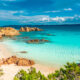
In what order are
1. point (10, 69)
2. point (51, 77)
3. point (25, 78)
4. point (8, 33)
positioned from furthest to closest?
point (8, 33), point (10, 69), point (51, 77), point (25, 78)

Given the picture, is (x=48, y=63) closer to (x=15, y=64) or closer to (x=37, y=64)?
(x=37, y=64)

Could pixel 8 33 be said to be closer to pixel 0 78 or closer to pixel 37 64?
pixel 37 64

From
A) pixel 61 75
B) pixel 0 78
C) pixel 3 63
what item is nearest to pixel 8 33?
pixel 3 63

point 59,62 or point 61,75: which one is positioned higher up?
point 61,75

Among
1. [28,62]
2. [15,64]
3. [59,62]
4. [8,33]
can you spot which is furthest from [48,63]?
[8,33]

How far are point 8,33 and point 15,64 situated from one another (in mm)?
35554

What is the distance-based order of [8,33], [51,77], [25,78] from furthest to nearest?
[8,33] → [51,77] → [25,78]

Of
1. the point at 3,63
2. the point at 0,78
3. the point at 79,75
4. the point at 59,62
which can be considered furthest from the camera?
the point at 59,62

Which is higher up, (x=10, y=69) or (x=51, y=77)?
(x=51, y=77)

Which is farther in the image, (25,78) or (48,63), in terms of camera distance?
(48,63)

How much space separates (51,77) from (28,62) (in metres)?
7.44

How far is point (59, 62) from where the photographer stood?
15.7 m

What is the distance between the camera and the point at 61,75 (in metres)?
7.79

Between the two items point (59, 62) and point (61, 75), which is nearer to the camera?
point (61, 75)
